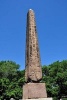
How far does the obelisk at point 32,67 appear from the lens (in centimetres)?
1288

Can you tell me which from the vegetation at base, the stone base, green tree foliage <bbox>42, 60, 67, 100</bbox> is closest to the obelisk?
the stone base

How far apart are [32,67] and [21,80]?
3113 centimetres

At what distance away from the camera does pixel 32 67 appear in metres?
13.3

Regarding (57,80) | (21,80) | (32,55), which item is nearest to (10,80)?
(21,80)

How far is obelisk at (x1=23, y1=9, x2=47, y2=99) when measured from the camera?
12.9 metres


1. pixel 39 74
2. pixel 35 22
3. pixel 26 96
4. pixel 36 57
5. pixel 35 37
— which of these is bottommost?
pixel 26 96

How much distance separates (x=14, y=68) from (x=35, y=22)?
34.2 m

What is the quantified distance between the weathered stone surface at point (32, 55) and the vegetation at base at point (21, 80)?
2623 cm

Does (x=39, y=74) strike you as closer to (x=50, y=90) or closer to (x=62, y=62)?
(x=50, y=90)

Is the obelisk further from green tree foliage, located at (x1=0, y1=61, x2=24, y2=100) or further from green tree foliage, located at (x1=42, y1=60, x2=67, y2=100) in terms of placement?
green tree foliage, located at (x1=42, y1=60, x2=67, y2=100)

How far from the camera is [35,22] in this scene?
47.5 feet

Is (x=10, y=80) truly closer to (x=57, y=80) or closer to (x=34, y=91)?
(x=57, y=80)

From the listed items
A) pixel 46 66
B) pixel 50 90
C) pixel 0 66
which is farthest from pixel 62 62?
pixel 0 66

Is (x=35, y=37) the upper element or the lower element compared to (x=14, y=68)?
lower
